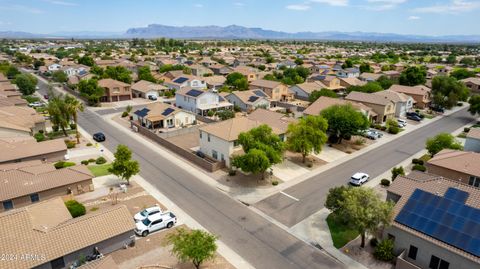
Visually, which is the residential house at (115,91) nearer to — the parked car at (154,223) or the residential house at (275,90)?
the residential house at (275,90)

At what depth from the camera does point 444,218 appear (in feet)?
80.4

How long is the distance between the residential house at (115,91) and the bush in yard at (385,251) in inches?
3100

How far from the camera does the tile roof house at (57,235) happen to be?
2250 centimetres

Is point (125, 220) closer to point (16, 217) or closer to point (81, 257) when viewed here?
point (81, 257)

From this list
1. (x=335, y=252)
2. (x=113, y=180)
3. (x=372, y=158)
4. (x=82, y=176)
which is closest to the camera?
(x=335, y=252)

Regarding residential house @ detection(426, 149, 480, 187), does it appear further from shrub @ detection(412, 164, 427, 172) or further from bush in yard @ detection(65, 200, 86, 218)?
bush in yard @ detection(65, 200, 86, 218)

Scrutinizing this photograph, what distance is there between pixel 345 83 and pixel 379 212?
85.5 meters

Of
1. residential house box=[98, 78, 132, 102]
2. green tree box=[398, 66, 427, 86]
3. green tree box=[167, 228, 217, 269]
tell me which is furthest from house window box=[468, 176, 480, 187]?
residential house box=[98, 78, 132, 102]

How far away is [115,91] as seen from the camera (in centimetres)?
8494

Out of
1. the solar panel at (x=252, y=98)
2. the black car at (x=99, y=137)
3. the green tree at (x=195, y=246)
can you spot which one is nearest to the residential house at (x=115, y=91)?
the black car at (x=99, y=137)

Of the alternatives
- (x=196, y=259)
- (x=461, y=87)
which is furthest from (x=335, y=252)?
(x=461, y=87)

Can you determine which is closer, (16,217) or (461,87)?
(16,217)

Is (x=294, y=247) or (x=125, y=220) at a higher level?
(x=125, y=220)

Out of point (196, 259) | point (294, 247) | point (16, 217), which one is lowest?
point (294, 247)
